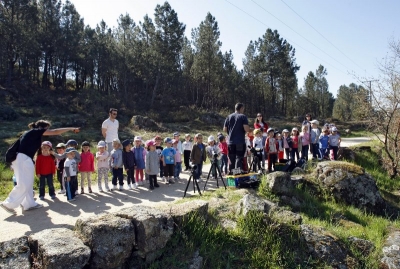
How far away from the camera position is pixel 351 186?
28.2 ft

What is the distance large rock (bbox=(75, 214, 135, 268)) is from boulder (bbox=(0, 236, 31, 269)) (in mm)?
657

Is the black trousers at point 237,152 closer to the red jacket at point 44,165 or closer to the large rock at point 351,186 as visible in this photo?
the large rock at point 351,186

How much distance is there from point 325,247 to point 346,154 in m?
8.63

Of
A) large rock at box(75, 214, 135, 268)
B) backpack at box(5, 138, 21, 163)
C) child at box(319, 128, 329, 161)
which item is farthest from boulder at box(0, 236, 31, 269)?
child at box(319, 128, 329, 161)

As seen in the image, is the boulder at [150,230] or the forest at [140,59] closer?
the boulder at [150,230]

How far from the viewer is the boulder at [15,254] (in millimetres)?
3502

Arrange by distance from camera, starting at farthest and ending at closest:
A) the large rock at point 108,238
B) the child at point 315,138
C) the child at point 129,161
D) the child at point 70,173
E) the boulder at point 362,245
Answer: the child at point 315,138, the child at point 129,161, the child at point 70,173, the boulder at point 362,245, the large rock at point 108,238

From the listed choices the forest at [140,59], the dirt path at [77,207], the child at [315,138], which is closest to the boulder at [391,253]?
the dirt path at [77,207]

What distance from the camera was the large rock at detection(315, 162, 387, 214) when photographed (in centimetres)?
853

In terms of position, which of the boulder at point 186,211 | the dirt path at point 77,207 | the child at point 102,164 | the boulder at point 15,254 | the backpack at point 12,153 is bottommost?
the dirt path at point 77,207

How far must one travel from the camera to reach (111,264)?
3918 mm

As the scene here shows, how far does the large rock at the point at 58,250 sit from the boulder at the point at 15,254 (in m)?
0.11

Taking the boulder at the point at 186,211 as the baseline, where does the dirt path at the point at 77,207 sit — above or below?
below

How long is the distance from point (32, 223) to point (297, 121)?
3664 cm
